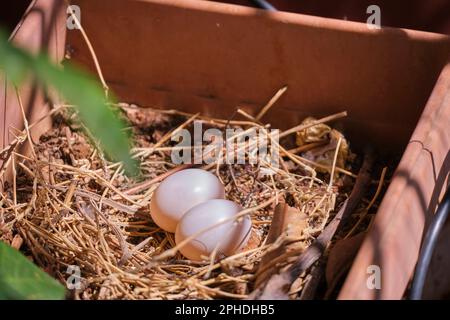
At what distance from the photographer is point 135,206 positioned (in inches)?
65.8

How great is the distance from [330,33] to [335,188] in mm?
332

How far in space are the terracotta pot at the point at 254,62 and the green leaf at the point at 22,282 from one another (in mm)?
506

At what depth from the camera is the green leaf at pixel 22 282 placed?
120 centimetres

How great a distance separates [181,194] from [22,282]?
372 mm

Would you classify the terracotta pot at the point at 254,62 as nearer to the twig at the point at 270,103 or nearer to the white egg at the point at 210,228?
the twig at the point at 270,103

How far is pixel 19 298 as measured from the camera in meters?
1.20

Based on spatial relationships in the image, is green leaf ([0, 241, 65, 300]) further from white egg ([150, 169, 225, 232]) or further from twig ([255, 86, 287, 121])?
twig ([255, 86, 287, 121])

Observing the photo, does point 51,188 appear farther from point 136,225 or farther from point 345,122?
point 345,122

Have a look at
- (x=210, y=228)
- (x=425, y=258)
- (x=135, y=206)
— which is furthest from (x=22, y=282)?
(x=425, y=258)

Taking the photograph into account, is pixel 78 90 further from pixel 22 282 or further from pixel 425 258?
pixel 425 258

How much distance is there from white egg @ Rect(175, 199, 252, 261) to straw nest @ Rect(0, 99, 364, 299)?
3 cm

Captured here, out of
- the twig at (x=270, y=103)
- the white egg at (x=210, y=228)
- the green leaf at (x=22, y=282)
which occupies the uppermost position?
the twig at (x=270, y=103)

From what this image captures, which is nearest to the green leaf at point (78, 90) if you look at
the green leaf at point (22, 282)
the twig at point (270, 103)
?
the green leaf at point (22, 282)
